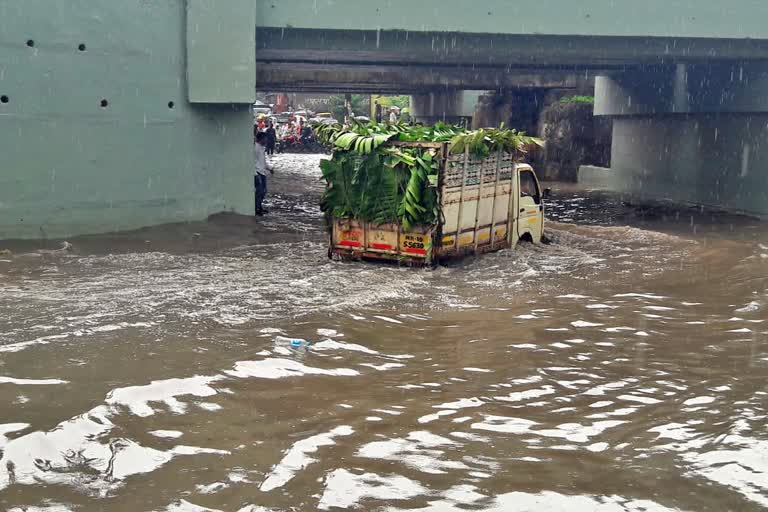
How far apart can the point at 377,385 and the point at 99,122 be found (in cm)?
1020

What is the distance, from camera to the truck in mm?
12688

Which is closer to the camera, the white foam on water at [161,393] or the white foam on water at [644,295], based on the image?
the white foam on water at [161,393]

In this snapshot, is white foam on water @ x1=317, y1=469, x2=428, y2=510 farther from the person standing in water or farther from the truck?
the person standing in water

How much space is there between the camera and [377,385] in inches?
287

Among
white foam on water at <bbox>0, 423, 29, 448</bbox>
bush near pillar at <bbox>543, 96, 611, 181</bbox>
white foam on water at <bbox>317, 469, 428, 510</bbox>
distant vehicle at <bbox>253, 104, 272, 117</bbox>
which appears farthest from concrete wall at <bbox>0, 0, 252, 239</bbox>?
distant vehicle at <bbox>253, 104, 272, 117</bbox>

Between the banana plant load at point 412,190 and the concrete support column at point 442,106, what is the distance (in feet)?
104

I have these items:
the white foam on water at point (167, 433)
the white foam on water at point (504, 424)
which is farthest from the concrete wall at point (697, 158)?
the white foam on water at point (167, 433)

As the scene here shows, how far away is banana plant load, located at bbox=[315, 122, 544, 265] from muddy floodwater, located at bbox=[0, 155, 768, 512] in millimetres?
404

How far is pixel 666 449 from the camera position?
232 inches

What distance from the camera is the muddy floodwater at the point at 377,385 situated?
5211 millimetres

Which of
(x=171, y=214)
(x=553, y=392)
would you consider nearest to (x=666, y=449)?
(x=553, y=392)

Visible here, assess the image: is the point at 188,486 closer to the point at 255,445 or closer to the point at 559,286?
the point at 255,445

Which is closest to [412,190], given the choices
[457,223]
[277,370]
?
[457,223]

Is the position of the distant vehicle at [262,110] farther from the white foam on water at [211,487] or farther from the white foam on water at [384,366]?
the white foam on water at [211,487]
